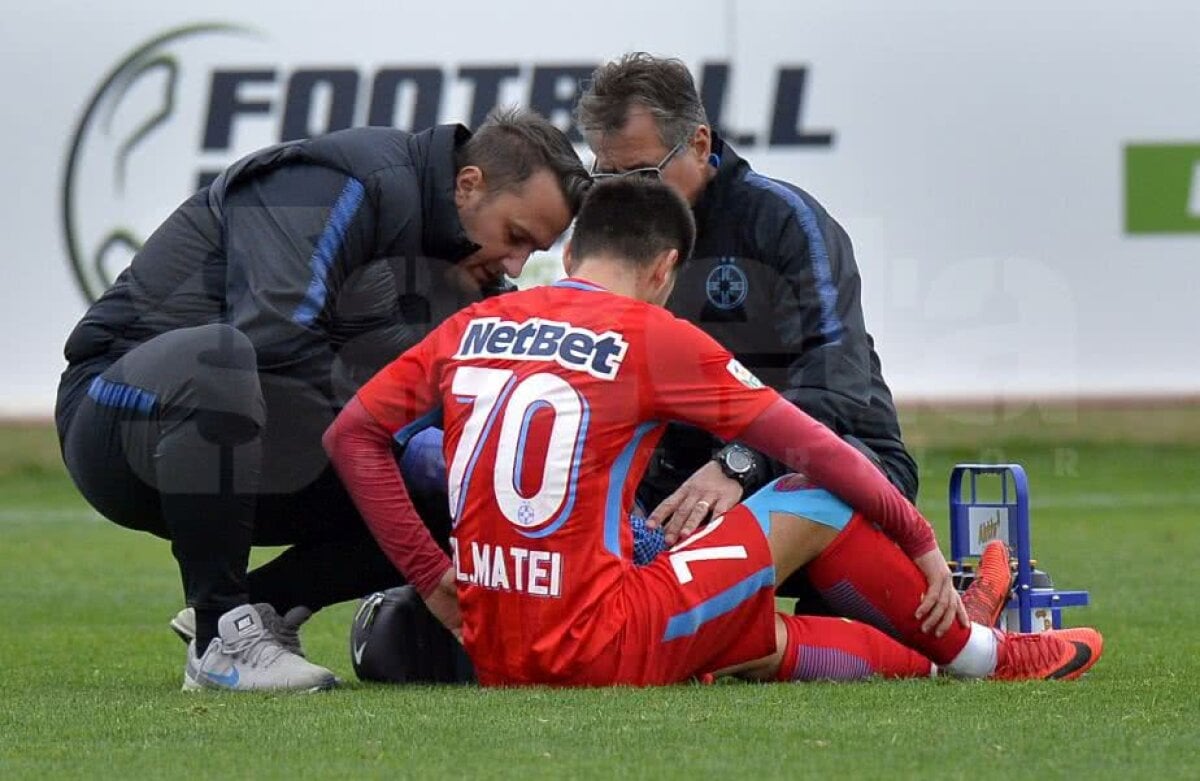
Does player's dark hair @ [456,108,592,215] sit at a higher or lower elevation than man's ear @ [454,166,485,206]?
higher

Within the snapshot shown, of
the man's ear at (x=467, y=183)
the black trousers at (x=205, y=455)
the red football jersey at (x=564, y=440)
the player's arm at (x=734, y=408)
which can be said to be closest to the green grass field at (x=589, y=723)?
the red football jersey at (x=564, y=440)

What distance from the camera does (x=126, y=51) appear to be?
1169 cm

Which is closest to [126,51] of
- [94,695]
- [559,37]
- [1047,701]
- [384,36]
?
[384,36]

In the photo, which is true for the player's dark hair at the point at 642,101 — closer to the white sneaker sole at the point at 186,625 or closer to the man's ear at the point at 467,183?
the man's ear at the point at 467,183

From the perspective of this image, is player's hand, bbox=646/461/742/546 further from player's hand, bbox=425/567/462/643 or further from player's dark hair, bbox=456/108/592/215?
player's dark hair, bbox=456/108/592/215

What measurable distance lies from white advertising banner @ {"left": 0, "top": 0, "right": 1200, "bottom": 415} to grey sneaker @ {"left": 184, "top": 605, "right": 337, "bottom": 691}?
778cm

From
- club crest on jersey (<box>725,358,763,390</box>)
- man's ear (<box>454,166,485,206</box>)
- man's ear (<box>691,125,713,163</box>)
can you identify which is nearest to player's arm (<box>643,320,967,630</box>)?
club crest on jersey (<box>725,358,763,390</box>)

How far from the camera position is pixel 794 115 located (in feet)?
38.1

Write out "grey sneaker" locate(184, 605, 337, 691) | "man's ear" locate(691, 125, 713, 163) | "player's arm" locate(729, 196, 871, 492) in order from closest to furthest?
"grey sneaker" locate(184, 605, 337, 691)
"player's arm" locate(729, 196, 871, 492)
"man's ear" locate(691, 125, 713, 163)

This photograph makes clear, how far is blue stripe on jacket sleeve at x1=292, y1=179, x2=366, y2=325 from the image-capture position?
159 inches

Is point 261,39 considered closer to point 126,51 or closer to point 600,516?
point 126,51

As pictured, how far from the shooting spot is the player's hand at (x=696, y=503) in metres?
3.96

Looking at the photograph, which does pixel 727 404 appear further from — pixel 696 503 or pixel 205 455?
pixel 205 455

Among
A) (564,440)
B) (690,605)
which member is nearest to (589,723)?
(690,605)
